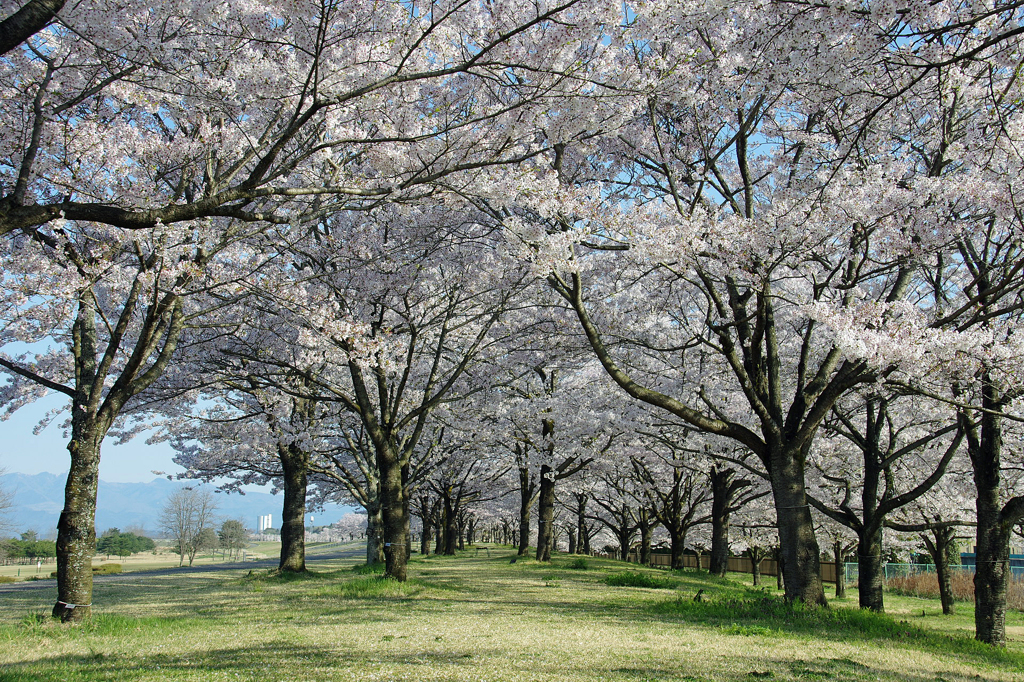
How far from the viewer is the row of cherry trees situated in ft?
→ 22.6

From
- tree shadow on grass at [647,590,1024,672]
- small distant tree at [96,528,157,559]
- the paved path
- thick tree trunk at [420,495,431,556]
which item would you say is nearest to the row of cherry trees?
tree shadow on grass at [647,590,1024,672]

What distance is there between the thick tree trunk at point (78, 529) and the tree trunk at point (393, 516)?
6109mm

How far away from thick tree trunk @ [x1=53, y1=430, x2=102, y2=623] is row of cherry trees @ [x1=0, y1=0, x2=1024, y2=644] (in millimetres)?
37

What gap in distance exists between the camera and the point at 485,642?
7297 mm

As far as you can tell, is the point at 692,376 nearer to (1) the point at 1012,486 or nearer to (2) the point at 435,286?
(2) the point at 435,286

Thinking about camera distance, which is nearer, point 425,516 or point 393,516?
point 393,516

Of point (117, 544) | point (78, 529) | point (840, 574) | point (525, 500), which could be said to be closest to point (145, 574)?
point (525, 500)

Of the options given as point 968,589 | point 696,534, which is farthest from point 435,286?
point 696,534

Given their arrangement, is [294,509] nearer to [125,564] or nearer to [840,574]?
[840,574]

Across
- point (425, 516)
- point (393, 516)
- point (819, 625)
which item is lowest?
point (425, 516)

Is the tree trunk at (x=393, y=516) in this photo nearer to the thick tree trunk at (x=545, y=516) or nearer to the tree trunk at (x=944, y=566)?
the thick tree trunk at (x=545, y=516)

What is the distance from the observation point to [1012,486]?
19.2 metres

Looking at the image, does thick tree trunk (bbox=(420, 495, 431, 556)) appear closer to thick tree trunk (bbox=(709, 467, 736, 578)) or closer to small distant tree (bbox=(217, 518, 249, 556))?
thick tree trunk (bbox=(709, 467, 736, 578))

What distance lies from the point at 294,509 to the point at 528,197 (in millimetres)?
15629
